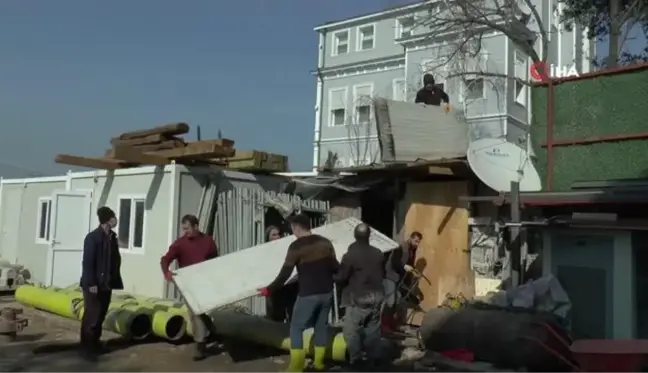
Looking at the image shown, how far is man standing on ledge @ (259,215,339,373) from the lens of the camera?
24.3ft

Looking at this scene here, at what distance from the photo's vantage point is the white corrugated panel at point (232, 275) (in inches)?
314

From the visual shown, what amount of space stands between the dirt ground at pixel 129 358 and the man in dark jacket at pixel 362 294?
114 centimetres

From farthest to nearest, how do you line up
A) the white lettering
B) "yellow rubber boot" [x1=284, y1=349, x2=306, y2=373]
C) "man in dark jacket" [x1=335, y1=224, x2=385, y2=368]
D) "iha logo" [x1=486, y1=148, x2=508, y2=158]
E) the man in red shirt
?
the white lettering < "iha logo" [x1=486, y1=148, x2=508, y2=158] < the man in red shirt < "man in dark jacket" [x1=335, y1=224, x2=385, y2=368] < "yellow rubber boot" [x1=284, y1=349, x2=306, y2=373]

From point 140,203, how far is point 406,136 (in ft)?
19.3

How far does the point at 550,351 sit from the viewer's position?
749 centimetres

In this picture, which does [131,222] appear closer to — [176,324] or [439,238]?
[176,324]

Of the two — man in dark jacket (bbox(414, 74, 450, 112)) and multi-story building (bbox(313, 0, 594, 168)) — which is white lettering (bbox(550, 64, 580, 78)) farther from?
man in dark jacket (bbox(414, 74, 450, 112))

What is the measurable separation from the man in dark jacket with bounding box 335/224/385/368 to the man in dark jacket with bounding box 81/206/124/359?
348 cm

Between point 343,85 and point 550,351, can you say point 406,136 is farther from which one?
point 343,85

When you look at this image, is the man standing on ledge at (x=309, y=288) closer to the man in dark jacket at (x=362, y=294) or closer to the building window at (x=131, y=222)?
the man in dark jacket at (x=362, y=294)

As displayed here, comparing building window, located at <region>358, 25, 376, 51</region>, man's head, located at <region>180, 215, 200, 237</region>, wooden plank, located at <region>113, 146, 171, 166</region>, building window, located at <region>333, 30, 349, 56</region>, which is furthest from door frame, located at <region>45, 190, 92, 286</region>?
building window, located at <region>333, 30, 349, 56</region>

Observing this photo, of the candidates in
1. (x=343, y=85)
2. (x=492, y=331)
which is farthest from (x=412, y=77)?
(x=492, y=331)

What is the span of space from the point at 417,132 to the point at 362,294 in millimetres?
4254

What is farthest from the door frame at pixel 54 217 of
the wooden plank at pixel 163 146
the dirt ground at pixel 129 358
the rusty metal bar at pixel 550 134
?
the rusty metal bar at pixel 550 134
